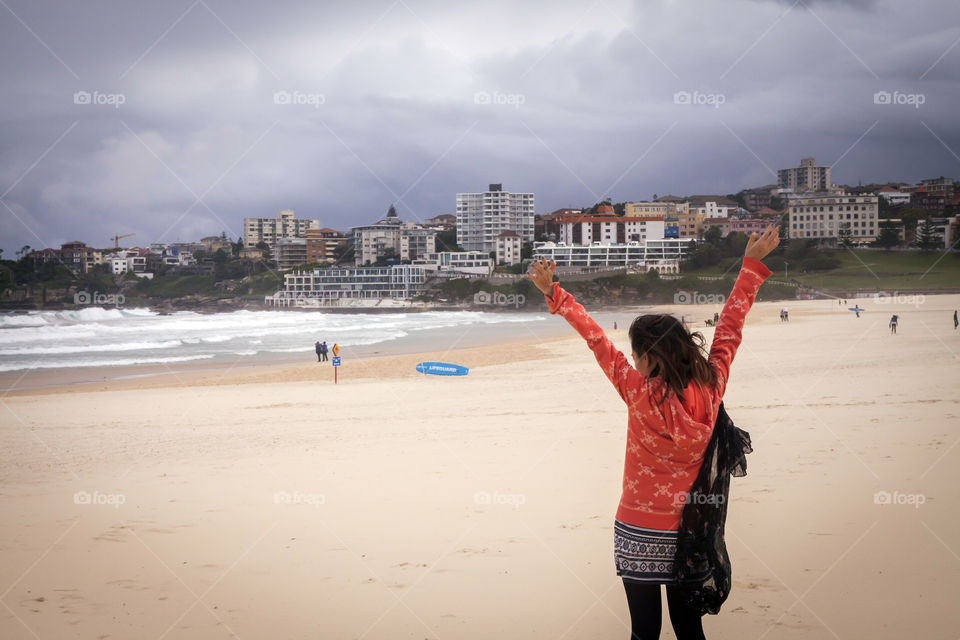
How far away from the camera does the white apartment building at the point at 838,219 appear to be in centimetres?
8724

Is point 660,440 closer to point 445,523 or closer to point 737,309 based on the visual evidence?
point 737,309

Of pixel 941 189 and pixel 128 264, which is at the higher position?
pixel 941 189

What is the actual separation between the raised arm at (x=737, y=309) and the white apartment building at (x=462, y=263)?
11311 centimetres

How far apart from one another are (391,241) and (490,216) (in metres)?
22.3

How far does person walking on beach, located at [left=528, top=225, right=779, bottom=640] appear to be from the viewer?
2436 mm

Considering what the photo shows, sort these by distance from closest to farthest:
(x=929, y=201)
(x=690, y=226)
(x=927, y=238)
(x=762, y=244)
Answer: (x=762, y=244)
(x=927, y=238)
(x=929, y=201)
(x=690, y=226)

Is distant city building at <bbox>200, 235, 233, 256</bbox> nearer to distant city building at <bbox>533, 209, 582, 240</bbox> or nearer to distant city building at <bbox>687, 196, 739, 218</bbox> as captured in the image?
distant city building at <bbox>533, 209, 582, 240</bbox>

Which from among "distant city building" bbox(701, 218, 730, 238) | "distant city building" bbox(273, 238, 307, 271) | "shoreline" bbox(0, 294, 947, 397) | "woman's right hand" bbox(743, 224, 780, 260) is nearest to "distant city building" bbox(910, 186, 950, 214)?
"distant city building" bbox(701, 218, 730, 238)

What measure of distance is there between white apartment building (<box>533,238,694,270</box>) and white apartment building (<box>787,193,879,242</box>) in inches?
665

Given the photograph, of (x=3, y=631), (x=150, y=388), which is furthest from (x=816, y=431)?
(x=150, y=388)

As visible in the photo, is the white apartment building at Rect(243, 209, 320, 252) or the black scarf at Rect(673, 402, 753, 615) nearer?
the black scarf at Rect(673, 402, 753, 615)

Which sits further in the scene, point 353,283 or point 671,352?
point 353,283

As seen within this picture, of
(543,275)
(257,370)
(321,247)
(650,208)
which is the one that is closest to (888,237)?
(650,208)

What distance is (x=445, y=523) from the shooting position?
5.65 metres
